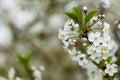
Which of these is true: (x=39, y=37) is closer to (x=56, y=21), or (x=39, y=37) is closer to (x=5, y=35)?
(x=56, y=21)

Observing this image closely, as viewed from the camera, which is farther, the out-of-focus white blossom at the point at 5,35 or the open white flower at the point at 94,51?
the out-of-focus white blossom at the point at 5,35

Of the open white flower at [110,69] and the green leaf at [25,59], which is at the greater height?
the green leaf at [25,59]

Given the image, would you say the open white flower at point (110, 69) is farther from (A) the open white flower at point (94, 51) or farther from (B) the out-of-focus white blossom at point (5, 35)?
(B) the out-of-focus white blossom at point (5, 35)

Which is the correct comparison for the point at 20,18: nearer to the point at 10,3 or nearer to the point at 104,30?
the point at 10,3

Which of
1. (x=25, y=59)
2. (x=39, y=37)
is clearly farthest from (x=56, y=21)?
(x=25, y=59)

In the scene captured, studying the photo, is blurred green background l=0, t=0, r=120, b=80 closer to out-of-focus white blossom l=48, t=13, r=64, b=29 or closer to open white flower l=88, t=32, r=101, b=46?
out-of-focus white blossom l=48, t=13, r=64, b=29

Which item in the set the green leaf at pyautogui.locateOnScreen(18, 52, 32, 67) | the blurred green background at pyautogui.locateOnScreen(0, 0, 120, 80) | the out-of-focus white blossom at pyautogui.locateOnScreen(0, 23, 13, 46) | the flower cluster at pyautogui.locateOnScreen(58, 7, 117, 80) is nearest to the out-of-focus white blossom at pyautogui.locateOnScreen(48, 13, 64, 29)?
the blurred green background at pyautogui.locateOnScreen(0, 0, 120, 80)

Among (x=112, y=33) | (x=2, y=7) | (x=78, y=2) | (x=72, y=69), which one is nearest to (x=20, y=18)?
(x=2, y=7)

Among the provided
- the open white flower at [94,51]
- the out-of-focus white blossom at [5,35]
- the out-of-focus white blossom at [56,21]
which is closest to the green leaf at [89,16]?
the open white flower at [94,51]
